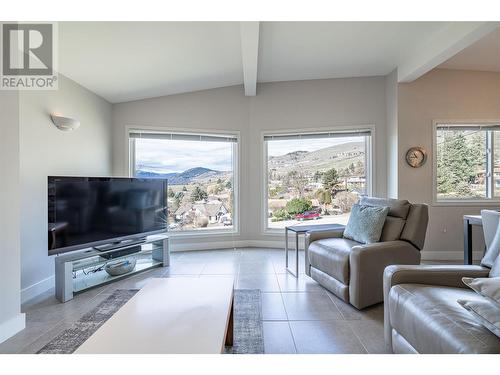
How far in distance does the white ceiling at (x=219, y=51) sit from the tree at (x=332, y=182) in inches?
60.5

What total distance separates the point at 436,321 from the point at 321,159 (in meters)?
3.36

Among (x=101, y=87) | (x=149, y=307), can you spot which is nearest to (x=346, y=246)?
(x=149, y=307)

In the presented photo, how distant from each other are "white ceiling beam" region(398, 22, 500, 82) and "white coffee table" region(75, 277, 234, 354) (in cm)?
316

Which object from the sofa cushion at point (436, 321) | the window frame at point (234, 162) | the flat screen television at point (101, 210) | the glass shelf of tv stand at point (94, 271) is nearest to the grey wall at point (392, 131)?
the window frame at point (234, 162)

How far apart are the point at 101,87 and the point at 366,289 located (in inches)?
152

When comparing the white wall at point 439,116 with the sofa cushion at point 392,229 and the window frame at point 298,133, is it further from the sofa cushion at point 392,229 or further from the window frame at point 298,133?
the sofa cushion at point 392,229

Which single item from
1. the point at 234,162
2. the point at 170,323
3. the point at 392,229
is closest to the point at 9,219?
the point at 170,323

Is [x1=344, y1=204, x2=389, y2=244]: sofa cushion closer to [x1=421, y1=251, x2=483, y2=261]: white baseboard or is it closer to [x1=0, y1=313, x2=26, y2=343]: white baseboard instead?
[x1=421, y1=251, x2=483, y2=261]: white baseboard

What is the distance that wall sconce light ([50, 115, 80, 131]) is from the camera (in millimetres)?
2863

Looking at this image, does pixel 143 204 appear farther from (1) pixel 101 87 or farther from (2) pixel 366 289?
(2) pixel 366 289

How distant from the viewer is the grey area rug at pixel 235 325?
1.79 metres

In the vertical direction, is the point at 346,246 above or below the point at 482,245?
above
